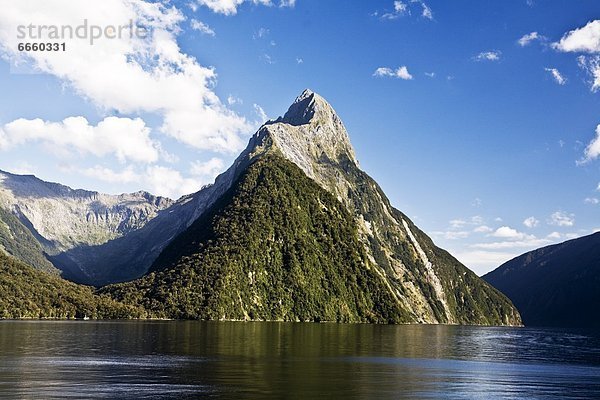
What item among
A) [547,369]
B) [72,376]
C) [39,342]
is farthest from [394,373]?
[39,342]

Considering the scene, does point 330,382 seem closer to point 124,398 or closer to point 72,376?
point 124,398

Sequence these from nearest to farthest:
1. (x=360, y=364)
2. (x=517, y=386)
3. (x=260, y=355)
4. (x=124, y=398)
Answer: (x=124, y=398), (x=517, y=386), (x=360, y=364), (x=260, y=355)

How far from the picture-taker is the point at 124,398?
227 feet

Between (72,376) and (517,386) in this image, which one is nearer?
(72,376)

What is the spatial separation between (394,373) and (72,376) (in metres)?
50.7

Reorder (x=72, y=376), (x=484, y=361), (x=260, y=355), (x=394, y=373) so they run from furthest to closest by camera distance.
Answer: (x=484, y=361) < (x=260, y=355) < (x=394, y=373) < (x=72, y=376)

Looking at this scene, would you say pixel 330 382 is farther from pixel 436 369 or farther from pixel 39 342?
pixel 39 342

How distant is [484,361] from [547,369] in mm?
18434

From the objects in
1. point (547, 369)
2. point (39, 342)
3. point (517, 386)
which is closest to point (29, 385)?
point (517, 386)

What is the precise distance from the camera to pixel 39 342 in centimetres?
15038

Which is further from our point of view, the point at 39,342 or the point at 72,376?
the point at 39,342

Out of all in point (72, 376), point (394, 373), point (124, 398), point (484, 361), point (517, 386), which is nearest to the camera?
point (124, 398)

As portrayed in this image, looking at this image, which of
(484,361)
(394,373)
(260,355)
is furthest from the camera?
(484,361)

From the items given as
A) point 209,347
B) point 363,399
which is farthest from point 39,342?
point 363,399
